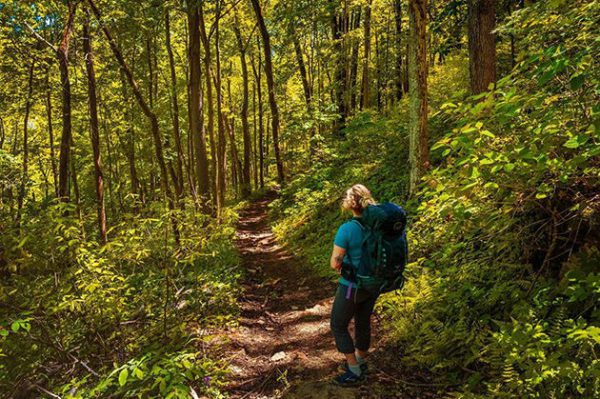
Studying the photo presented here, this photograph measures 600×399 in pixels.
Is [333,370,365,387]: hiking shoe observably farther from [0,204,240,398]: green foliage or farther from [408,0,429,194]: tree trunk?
[408,0,429,194]: tree trunk

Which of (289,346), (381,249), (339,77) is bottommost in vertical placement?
(289,346)

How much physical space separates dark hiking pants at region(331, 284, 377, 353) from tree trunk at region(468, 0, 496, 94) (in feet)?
17.3

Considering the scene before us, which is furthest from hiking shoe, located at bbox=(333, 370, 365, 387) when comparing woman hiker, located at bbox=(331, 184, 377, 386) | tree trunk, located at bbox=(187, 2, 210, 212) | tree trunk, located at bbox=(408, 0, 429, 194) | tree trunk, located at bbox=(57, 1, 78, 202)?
tree trunk, located at bbox=(57, 1, 78, 202)

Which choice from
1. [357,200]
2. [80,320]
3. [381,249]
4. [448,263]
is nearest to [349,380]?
[381,249]

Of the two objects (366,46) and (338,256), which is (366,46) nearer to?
(366,46)

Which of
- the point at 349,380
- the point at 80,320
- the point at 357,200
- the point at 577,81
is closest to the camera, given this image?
the point at 577,81

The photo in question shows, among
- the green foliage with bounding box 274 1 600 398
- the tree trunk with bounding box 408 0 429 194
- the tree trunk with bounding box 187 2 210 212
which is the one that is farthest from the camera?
the tree trunk with bounding box 187 2 210 212

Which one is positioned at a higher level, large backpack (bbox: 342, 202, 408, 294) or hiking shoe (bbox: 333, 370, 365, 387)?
large backpack (bbox: 342, 202, 408, 294)

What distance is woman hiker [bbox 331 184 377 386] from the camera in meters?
3.79

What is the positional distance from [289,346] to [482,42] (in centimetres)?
653

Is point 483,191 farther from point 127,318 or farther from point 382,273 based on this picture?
point 127,318

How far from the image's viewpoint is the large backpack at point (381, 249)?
365 centimetres

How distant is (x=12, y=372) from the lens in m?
4.45

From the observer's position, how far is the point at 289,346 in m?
5.57
